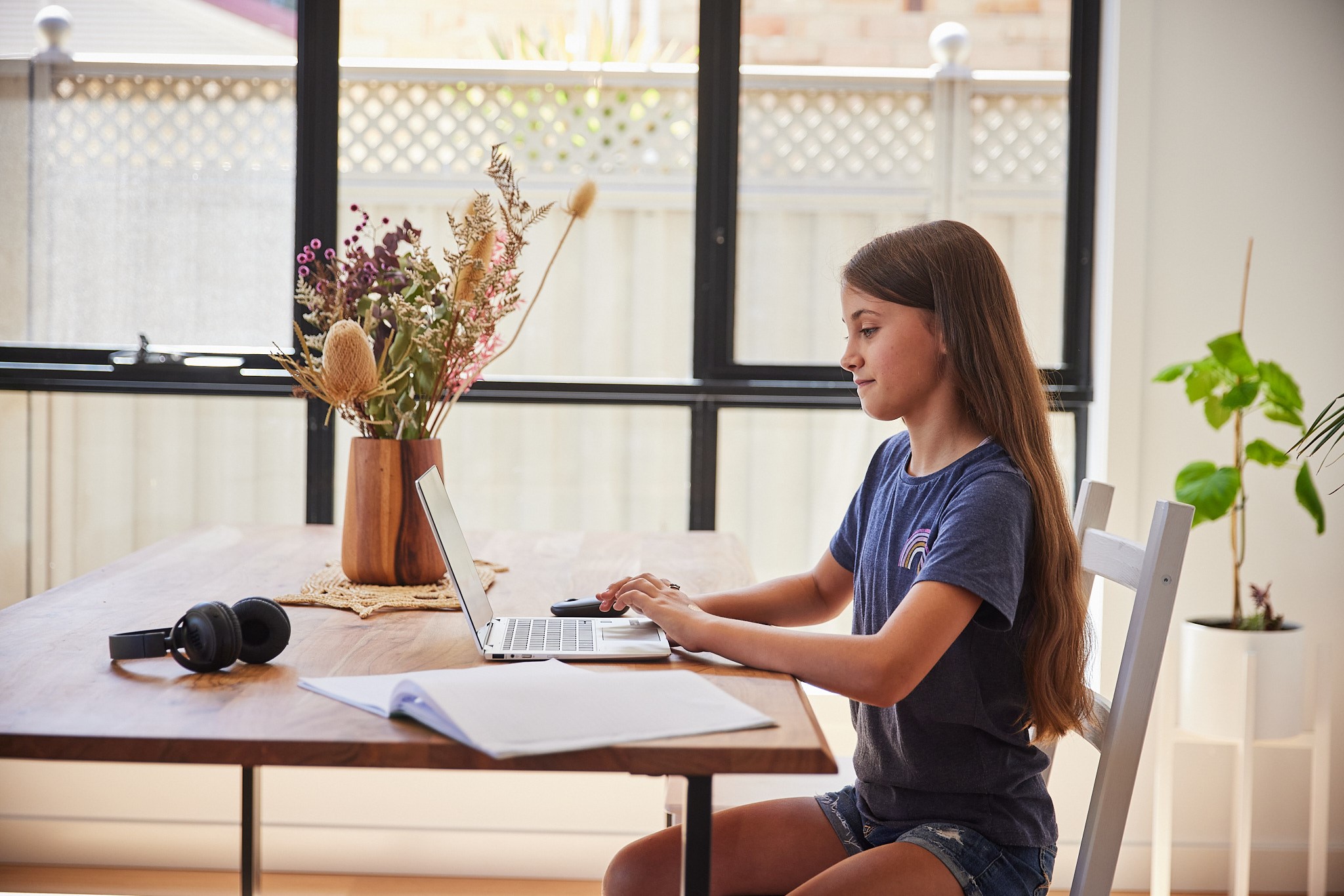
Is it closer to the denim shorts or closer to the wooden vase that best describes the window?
the wooden vase

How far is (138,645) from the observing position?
1.18 m

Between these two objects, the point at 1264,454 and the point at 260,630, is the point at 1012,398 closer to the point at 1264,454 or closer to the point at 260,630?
the point at 260,630

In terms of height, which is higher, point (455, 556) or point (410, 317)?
point (410, 317)

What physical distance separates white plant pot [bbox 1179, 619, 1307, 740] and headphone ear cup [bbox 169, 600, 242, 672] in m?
1.91

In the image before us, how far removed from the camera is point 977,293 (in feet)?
4.22

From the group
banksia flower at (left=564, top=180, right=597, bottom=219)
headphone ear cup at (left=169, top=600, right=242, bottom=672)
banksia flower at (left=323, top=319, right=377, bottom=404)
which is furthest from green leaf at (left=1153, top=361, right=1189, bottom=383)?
headphone ear cup at (left=169, top=600, right=242, bottom=672)

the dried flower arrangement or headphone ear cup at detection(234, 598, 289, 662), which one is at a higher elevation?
the dried flower arrangement

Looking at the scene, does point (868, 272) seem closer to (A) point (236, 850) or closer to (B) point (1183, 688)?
(B) point (1183, 688)

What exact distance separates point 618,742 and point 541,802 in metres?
1.78

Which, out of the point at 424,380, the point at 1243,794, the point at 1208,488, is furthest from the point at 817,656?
the point at 1243,794

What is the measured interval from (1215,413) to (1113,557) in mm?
1088

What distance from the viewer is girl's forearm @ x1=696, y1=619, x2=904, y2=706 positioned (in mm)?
1101

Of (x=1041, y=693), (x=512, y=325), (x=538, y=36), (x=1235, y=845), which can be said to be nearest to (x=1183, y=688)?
(x=1235, y=845)

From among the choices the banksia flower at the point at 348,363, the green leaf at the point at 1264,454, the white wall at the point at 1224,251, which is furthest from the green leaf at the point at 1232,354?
the banksia flower at the point at 348,363
